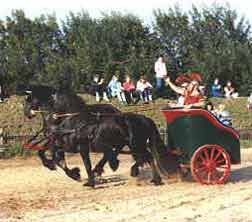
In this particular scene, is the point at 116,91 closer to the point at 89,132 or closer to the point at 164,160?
the point at 164,160

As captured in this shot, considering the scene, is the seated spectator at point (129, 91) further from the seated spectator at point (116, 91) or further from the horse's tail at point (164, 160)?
the horse's tail at point (164, 160)

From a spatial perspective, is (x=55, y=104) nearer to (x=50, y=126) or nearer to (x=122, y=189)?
(x=50, y=126)

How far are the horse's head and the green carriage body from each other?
2187mm

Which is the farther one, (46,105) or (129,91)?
(129,91)

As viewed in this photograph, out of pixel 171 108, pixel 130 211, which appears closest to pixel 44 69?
pixel 171 108

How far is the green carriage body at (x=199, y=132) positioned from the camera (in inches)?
484

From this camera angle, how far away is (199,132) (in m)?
12.4

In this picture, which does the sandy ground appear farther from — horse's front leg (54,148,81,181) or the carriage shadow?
horse's front leg (54,148,81,181)

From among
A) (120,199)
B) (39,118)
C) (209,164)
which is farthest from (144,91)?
(120,199)

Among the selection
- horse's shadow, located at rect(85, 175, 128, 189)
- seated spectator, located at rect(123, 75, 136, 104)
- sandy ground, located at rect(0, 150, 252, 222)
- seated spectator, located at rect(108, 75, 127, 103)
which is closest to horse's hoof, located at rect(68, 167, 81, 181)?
sandy ground, located at rect(0, 150, 252, 222)

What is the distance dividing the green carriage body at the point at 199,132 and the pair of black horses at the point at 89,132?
1.16 ft

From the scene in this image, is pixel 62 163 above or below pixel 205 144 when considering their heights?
below

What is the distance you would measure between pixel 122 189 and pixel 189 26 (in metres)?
30.0

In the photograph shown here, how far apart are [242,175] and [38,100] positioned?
4682 mm
